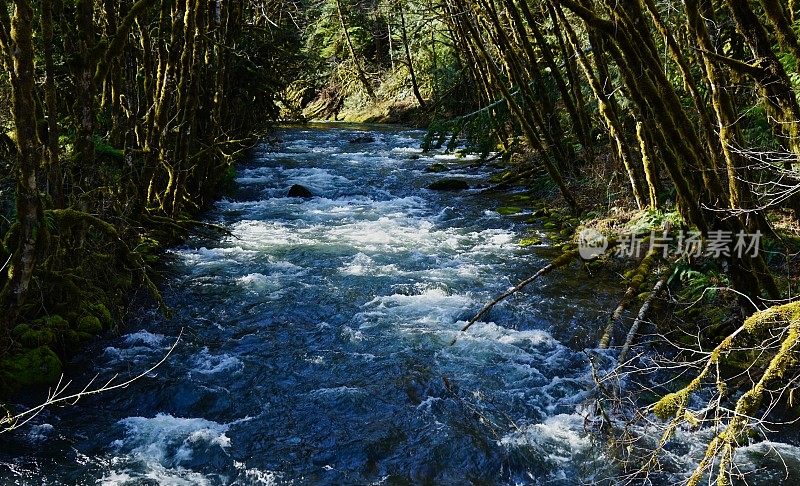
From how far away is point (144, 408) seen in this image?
630 centimetres

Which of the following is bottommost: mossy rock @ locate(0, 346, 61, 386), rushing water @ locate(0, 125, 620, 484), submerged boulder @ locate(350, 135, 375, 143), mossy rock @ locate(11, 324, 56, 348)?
rushing water @ locate(0, 125, 620, 484)

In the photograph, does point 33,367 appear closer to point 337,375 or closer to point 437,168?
point 337,375

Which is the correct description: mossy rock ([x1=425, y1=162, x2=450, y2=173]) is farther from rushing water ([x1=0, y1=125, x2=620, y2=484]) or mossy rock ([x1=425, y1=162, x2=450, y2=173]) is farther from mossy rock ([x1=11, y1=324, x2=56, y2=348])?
mossy rock ([x1=11, y1=324, x2=56, y2=348])

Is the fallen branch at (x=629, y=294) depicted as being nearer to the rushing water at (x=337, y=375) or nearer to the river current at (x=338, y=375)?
the river current at (x=338, y=375)

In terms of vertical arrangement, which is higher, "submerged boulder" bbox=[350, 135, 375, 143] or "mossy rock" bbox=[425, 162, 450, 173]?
"submerged boulder" bbox=[350, 135, 375, 143]

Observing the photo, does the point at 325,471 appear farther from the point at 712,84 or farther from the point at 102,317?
the point at 712,84

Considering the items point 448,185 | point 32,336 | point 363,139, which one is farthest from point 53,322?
point 363,139

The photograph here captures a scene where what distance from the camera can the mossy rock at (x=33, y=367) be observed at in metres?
6.32

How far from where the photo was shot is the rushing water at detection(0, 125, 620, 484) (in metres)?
5.47

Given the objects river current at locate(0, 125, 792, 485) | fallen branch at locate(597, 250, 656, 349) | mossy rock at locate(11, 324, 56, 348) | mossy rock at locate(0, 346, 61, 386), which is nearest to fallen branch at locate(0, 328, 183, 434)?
river current at locate(0, 125, 792, 485)

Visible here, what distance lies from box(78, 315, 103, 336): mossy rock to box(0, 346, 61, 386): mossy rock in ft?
2.57

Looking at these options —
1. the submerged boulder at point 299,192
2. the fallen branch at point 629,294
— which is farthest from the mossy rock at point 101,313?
the submerged boulder at point 299,192

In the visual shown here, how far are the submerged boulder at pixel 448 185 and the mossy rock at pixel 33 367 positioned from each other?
1110 centimetres

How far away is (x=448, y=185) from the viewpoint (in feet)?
54.7
